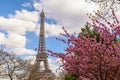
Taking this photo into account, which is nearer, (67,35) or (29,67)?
(67,35)

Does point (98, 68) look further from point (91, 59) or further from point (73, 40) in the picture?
point (73, 40)

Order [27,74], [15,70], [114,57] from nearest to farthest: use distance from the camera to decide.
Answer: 1. [114,57]
2. [15,70]
3. [27,74]

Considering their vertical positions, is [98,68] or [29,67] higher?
[29,67]

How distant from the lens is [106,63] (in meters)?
14.4

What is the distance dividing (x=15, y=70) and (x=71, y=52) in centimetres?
4260

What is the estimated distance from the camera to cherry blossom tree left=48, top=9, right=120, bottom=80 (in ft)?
47.1

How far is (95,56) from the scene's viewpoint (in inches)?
560

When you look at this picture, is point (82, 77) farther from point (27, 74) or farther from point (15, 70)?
point (27, 74)

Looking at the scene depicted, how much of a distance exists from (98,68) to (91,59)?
503 mm

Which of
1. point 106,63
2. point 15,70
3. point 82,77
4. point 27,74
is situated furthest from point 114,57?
point 27,74

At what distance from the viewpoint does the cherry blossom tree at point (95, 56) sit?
14352mm

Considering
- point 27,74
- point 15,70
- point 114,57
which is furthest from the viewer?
point 27,74

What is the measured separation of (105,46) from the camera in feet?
47.2

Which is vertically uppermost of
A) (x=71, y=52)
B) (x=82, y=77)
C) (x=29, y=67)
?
(x=29, y=67)
